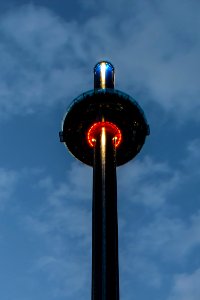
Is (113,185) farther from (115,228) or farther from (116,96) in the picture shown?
(116,96)

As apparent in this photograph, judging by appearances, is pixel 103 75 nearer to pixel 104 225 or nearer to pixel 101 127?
pixel 101 127

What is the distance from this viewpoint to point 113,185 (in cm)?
5794

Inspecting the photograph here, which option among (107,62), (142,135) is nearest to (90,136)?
(142,135)

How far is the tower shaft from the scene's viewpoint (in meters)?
48.8

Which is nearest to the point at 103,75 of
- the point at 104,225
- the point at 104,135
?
the point at 104,135

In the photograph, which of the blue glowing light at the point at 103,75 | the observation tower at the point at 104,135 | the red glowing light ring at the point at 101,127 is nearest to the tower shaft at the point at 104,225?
the observation tower at the point at 104,135

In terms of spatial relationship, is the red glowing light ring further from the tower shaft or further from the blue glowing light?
the blue glowing light

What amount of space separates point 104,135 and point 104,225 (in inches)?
594

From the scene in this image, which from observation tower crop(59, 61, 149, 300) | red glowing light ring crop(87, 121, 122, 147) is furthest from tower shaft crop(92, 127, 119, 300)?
red glowing light ring crop(87, 121, 122, 147)

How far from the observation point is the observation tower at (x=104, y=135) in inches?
2163

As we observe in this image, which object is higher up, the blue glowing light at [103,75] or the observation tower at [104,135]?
the blue glowing light at [103,75]

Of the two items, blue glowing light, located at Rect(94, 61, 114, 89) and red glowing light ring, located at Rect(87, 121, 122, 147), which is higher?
blue glowing light, located at Rect(94, 61, 114, 89)

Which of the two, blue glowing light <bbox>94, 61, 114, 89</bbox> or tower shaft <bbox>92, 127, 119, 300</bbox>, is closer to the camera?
tower shaft <bbox>92, 127, 119, 300</bbox>

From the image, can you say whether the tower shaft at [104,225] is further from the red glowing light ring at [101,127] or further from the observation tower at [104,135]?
Answer: the red glowing light ring at [101,127]
